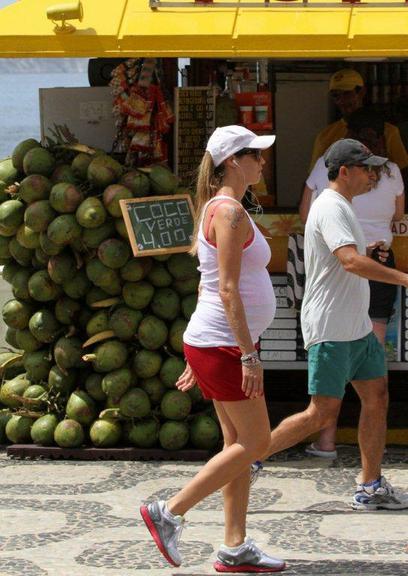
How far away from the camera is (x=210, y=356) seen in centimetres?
567

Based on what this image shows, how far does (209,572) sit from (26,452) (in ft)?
8.08

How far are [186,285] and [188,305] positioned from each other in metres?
0.12

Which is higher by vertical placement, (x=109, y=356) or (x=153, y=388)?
(x=109, y=356)

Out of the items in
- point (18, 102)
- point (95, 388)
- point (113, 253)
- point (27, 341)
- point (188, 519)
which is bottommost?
point (188, 519)

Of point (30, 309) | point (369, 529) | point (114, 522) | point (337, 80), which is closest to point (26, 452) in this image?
point (30, 309)

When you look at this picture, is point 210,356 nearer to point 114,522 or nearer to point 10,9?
point 114,522

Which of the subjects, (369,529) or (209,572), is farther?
(369,529)

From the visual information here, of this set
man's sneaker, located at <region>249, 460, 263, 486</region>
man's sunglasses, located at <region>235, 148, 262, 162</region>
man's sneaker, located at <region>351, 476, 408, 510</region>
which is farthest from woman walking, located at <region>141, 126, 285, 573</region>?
man's sneaker, located at <region>351, 476, 408, 510</region>

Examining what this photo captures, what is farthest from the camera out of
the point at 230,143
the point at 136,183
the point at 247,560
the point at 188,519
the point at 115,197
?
the point at 136,183

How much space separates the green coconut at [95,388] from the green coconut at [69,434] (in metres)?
0.18

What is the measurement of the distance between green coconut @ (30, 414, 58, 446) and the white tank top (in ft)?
8.36

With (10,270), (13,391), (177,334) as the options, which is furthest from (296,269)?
(13,391)

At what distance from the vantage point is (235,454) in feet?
18.6

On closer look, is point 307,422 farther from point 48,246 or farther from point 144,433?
point 48,246
